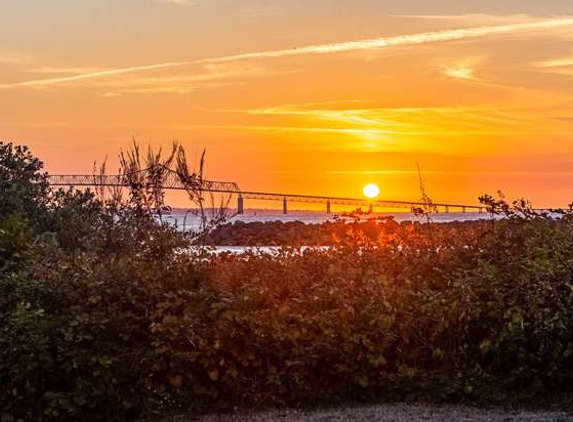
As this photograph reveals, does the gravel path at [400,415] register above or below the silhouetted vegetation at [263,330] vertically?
below

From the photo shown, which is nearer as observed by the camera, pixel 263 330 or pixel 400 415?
pixel 400 415

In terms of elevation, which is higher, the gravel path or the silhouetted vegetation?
the silhouetted vegetation

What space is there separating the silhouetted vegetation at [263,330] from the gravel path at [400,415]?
0.17 metres

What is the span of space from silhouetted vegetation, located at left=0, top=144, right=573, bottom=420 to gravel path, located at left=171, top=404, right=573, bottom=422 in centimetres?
17

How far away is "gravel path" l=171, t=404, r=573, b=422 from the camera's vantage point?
24.5 ft

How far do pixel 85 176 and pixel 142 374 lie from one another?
8.25 metres

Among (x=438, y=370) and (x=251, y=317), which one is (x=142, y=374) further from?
(x=438, y=370)

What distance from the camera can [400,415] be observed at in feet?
24.8

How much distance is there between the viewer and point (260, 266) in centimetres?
873

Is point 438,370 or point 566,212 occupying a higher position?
point 566,212

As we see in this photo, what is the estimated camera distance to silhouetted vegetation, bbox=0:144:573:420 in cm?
754

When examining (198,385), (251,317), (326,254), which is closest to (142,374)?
(198,385)

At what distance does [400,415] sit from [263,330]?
1.31 m

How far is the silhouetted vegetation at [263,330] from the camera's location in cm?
754
